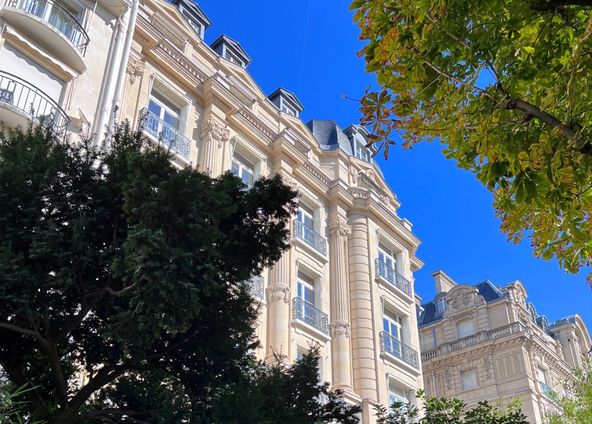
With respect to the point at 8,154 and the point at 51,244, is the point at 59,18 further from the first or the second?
the point at 51,244

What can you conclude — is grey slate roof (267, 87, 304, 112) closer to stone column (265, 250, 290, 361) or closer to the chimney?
stone column (265, 250, 290, 361)

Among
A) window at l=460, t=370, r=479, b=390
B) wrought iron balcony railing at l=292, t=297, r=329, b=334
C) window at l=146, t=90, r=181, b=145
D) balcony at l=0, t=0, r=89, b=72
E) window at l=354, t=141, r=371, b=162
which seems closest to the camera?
balcony at l=0, t=0, r=89, b=72

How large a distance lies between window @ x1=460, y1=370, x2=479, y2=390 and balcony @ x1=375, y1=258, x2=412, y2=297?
13.4 m

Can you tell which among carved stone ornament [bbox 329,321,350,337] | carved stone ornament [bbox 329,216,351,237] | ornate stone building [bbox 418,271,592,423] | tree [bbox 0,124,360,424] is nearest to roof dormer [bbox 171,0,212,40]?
carved stone ornament [bbox 329,216,351,237]

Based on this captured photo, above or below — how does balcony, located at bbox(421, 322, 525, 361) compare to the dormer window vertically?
below

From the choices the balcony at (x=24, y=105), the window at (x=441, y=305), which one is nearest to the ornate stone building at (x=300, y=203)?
the balcony at (x=24, y=105)

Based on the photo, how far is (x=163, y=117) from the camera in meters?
18.9

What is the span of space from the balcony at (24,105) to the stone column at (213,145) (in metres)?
5.00

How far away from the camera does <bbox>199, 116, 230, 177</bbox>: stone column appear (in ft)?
62.0

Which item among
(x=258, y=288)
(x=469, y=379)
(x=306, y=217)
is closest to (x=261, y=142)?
(x=306, y=217)

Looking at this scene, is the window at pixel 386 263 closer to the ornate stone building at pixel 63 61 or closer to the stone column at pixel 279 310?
the stone column at pixel 279 310

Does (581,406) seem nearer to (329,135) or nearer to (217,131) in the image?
(329,135)

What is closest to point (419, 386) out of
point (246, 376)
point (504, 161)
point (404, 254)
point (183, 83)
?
point (404, 254)

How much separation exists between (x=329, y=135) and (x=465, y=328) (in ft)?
57.0
